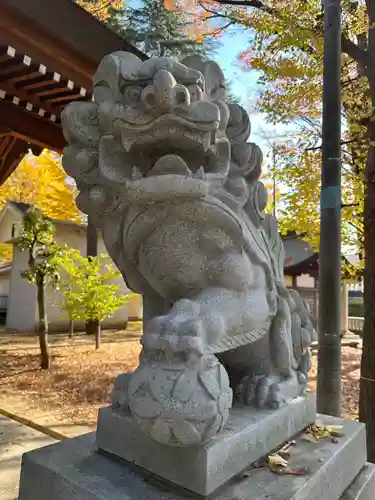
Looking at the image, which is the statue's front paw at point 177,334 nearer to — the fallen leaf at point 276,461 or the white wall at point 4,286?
the fallen leaf at point 276,461

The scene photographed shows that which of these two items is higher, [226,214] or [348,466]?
[226,214]

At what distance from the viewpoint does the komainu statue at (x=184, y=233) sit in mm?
1005

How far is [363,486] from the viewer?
149 centimetres

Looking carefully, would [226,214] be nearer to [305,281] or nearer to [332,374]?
[332,374]

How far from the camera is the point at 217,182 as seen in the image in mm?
1253

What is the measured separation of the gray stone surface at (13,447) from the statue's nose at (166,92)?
2.63m

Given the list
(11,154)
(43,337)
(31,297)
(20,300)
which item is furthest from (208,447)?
(20,300)

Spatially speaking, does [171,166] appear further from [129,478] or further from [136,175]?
[129,478]

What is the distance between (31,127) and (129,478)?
12.5ft

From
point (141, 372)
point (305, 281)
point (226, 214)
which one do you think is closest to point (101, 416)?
point (141, 372)

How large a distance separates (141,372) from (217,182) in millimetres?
600

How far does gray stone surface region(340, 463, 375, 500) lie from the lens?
55.9 inches

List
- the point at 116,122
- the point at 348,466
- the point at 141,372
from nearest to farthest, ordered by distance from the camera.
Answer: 1. the point at 141,372
2. the point at 116,122
3. the point at 348,466

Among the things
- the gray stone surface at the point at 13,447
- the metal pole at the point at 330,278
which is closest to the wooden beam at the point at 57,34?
the metal pole at the point at 330,278
